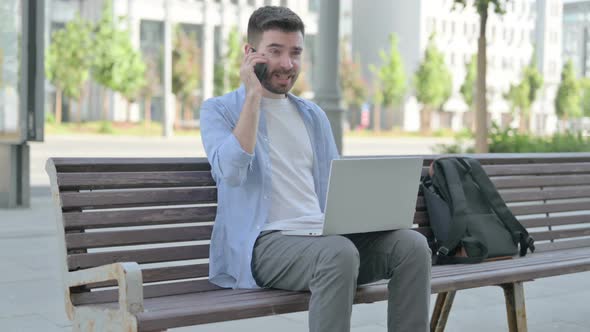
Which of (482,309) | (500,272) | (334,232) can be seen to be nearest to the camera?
(334,232)

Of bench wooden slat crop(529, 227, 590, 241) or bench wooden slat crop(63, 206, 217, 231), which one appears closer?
bench wooden slat crop(63, 206, 217, 231)

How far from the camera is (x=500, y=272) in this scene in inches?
160

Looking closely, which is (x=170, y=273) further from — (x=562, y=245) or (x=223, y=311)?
(x=562, y=245)

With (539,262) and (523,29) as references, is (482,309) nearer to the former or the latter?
(539,262)

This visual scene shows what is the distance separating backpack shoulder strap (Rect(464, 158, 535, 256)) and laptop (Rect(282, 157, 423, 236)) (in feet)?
3.91

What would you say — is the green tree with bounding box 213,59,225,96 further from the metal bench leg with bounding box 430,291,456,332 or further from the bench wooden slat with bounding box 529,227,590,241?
the metal bench leg with bounding box 430,291,456,332

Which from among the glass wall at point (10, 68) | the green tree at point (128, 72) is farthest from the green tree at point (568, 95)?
the glass wall at point (10, 68)

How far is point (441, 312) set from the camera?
184 inches

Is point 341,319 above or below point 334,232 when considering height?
below

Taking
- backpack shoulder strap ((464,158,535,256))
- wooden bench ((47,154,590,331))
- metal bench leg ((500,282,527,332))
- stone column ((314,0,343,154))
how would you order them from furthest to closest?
stone column ((314,0,343,154)) → backpack shoulder strap ((464,158,535,256)) → metal bench leg ((500,282,527,332)) → wooden bench ((47,154,590,331))

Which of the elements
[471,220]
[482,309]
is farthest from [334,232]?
[482,309]

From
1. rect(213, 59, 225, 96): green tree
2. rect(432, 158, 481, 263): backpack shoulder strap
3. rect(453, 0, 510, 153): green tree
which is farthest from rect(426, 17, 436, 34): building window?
rect(432, 158, 481, 263): backpack shoulder strap

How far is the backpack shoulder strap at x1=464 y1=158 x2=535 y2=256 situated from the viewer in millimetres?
4572

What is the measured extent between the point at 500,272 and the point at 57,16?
55837 mm
